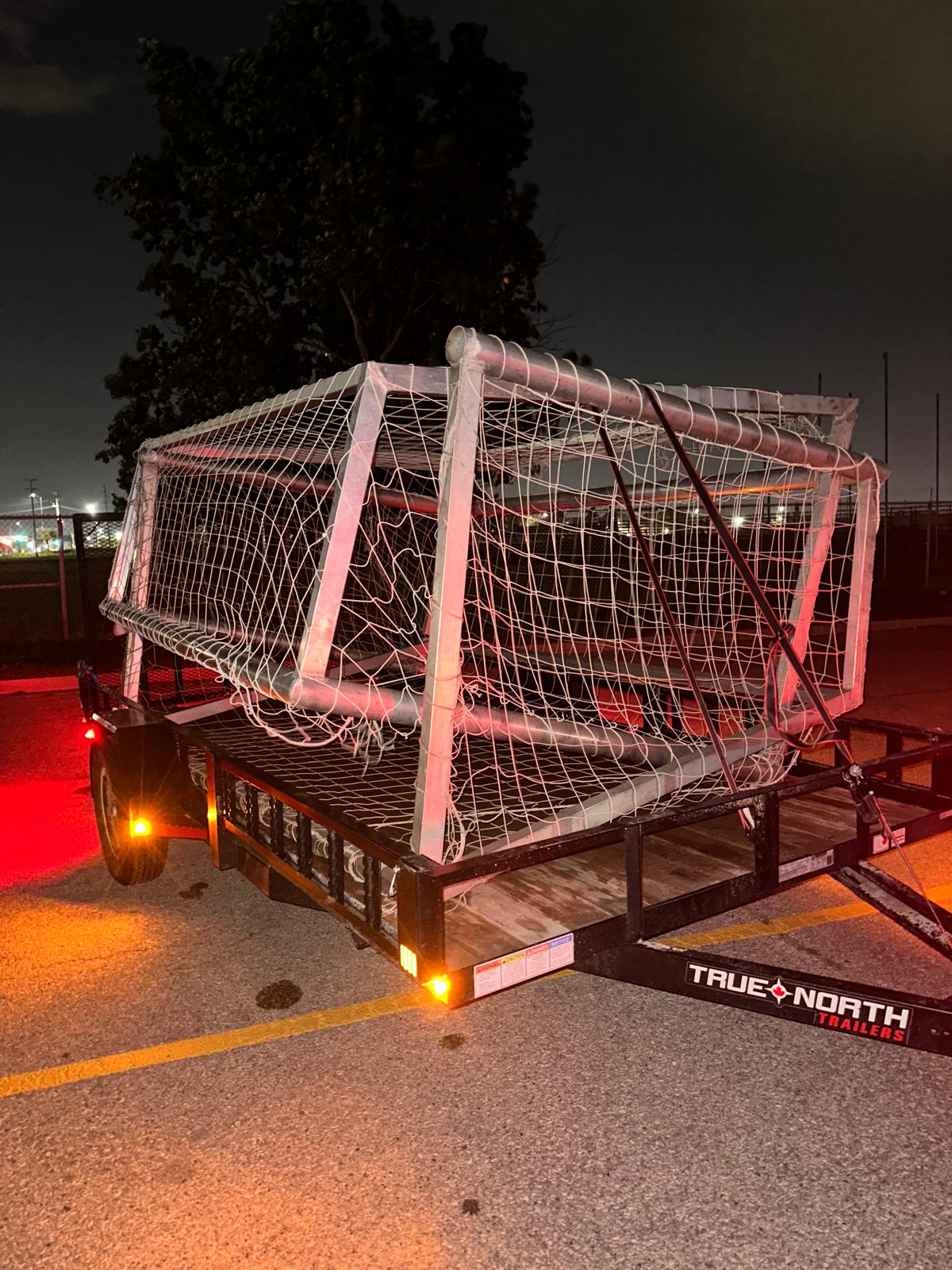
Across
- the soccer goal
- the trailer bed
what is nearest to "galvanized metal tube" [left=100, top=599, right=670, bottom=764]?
the soccer goal

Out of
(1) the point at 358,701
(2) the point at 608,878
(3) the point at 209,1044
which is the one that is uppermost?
(1) the point at 358,701

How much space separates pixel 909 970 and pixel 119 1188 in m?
3.15

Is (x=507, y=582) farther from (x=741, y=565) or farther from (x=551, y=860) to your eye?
(x=551, y=860)

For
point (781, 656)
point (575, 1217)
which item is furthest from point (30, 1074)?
point (781, 656)

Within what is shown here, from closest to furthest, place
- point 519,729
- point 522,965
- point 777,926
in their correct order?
point 522,965, point 519,729, point 777,926

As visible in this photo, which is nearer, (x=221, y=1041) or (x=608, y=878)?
A: (x=221, y=1041)

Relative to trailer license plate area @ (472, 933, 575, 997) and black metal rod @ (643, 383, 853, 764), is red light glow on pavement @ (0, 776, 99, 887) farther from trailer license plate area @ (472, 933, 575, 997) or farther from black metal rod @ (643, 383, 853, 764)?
black metal rod @ (643, 383, 853, 764)

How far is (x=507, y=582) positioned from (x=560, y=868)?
50.0 inches

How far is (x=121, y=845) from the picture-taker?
Answer: 16.3 ft

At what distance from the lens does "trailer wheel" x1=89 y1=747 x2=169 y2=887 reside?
488 centimetres

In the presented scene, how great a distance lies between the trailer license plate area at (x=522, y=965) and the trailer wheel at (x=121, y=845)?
109 inches

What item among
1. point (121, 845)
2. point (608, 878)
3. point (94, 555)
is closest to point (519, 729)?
point (608, 878)

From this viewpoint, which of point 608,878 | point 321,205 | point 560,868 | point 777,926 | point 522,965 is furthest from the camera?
point 321,205

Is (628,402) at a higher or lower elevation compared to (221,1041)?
higher
